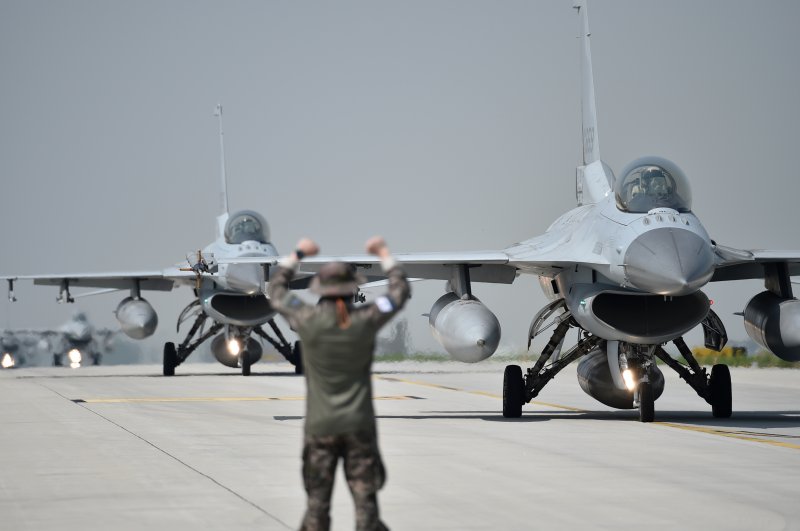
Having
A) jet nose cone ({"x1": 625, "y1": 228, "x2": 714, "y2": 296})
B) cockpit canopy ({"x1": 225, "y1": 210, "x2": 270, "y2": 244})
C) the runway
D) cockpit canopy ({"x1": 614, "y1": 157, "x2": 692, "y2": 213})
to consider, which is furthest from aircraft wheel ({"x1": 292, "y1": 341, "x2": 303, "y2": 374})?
jet nose cone ({"x1": 625, "y1": 228, "x2": 714, "y2": 296})

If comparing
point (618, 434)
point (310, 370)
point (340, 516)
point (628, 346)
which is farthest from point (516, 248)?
point (310, 370)

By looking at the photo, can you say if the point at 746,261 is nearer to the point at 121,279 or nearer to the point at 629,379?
the point at 629,379

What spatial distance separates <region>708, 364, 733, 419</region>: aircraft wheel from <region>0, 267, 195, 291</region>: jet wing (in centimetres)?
1709

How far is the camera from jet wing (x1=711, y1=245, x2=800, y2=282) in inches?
630

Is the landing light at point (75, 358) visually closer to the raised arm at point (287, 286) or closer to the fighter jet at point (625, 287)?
the fighter jet at point (625, 287)

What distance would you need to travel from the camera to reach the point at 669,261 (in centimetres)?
1434

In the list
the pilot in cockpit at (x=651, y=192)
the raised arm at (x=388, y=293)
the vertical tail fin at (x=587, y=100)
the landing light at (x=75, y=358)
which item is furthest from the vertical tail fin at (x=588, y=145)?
the landing light at (x=75, y=358)

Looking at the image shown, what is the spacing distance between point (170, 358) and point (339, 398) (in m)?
27.6

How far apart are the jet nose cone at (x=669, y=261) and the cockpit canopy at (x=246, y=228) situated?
54.3ft

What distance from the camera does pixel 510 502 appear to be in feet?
29.5

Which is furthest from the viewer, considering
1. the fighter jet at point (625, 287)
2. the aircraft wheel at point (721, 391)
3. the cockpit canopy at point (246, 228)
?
the cockpit canopy at point (246, 228)

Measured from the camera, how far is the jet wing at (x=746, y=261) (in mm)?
16005

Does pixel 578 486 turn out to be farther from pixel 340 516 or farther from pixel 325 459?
pixel 325 459

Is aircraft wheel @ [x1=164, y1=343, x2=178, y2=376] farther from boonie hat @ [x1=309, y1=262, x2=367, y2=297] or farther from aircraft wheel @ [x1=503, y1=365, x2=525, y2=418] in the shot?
boonie hat @ [x1=309, y1=262, x2=367, y2=297]
